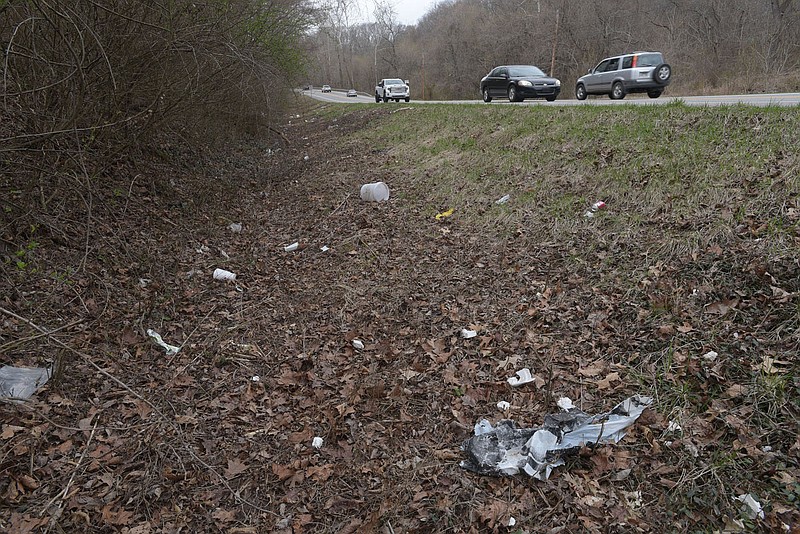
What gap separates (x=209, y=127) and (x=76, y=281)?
282 inches

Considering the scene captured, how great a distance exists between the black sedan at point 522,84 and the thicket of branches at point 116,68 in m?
7.85

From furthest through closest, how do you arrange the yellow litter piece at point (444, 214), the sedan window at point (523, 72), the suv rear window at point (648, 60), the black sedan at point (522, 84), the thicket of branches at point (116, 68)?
1. the sedan window at point (523, 72)
2. the black sedan at point (522, 84)
3. the suv rear window at point (648, 60)
4. the yellow litter piece at point (444, 214)
5. the thicket of branches at point (116, 68)

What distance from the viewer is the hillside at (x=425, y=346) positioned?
→ 276 cm

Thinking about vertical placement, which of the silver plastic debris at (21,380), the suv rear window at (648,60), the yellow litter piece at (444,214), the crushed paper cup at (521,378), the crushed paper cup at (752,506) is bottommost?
the crushed paper cup at (521,378)

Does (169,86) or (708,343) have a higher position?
(169,86)

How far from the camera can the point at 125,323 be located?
4.43 m

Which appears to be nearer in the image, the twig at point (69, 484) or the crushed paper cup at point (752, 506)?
the crushed paper cup at point (752, 506)

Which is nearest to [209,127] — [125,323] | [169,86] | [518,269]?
[169,86]

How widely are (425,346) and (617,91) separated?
13.5 meters

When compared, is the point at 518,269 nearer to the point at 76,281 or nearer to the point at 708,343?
the point at 708,343

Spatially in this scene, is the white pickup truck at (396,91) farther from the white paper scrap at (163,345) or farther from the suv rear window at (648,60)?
the white paper scrap at (163,345)

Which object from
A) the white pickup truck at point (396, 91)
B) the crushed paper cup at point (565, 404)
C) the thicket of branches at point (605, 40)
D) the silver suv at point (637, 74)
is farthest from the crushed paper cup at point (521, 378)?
the white pickup truck at point (396, 91)

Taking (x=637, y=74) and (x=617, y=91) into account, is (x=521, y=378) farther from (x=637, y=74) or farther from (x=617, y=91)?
(x=617, y=91)

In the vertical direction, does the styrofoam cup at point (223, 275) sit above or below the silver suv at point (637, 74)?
below
